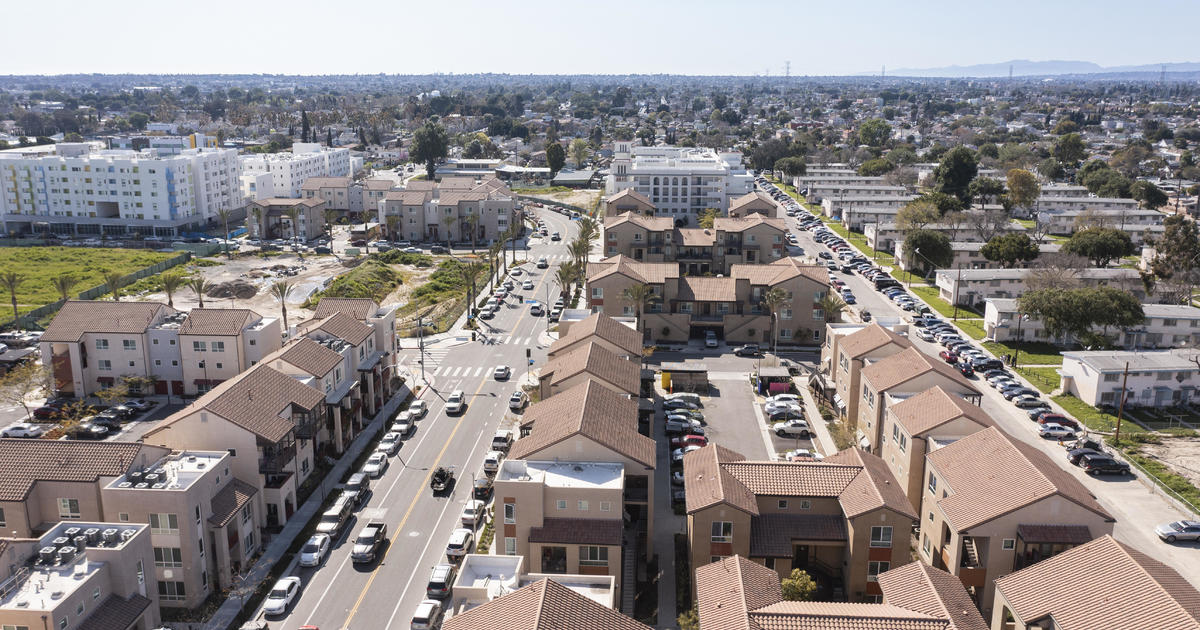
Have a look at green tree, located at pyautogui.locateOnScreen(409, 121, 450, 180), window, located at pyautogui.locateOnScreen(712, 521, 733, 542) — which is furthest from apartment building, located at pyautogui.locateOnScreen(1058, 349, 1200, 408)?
green tree, located at pyautogui.locateOnScreen(409, 121, 450, 180)

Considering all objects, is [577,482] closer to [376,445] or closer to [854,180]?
[376,445]

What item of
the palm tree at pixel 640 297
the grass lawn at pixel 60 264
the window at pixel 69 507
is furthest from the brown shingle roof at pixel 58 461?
the grass lawn at pixel 60 264

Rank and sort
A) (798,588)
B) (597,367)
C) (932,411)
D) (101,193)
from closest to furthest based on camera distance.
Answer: (798,588) < (932,411) < (597,367) < (101,193)

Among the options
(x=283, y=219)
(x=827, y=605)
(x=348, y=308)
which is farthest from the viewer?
(x=283, y=219)

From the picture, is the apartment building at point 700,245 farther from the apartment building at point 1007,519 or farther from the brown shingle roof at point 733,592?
the brown shingle roof at point 733,592

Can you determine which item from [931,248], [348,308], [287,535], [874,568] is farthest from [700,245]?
[287,535]

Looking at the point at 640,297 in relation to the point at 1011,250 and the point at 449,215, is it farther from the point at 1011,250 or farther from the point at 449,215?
the point at 449,215

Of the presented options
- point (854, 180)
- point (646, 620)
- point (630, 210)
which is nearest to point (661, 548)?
point (646, 620)
